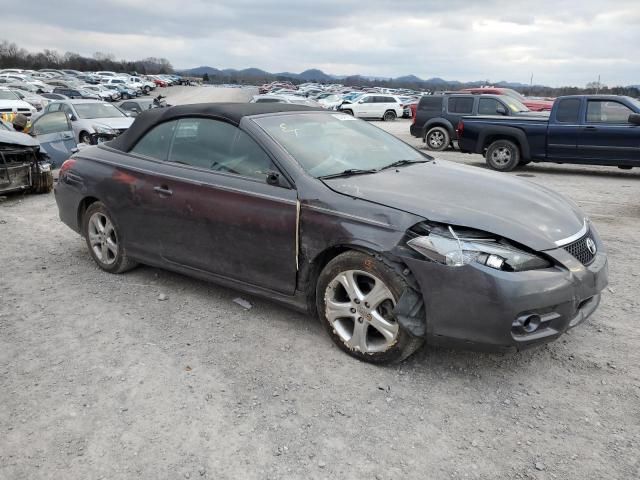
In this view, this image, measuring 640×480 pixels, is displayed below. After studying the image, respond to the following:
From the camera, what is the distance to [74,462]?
258cm

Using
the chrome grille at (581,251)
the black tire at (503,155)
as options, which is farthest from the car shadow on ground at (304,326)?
the black tire at (503,155)

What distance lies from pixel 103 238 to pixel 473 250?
11.6 feet

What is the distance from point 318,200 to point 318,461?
5.22ft

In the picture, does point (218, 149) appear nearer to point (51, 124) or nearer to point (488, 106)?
point (51, 124)

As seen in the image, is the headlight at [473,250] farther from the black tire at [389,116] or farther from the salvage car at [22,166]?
the black tire at [389,116]

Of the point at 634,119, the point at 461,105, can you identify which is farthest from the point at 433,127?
the point at 634,119

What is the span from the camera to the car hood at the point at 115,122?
13.2 m

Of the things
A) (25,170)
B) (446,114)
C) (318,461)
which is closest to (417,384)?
(318,461)

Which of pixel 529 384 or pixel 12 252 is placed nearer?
pixel 529 384

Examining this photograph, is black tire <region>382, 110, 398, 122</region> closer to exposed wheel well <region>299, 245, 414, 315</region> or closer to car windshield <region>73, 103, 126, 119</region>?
car windshield <region>73, 103, 126, 119</region>

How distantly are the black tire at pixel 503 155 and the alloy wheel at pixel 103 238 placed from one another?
928cm

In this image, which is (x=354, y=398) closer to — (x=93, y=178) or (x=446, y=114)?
(x=93, y=178)

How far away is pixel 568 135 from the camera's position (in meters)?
11.3

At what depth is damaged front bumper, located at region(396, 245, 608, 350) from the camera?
2.92m
